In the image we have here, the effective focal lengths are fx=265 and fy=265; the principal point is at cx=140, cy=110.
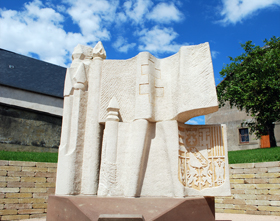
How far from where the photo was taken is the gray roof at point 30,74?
20.9 m

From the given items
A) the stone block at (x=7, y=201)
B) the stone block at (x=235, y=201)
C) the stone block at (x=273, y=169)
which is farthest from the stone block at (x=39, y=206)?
the stone block at (x=273, y=169)

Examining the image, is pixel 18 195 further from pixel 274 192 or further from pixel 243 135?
pixel 243 135

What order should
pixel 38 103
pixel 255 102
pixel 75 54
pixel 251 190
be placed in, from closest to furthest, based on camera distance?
pixel 75 54 → pixel 251 190 → pixel 255 102 → pixel 38 103

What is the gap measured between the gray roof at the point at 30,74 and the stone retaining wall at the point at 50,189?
13.0 metres

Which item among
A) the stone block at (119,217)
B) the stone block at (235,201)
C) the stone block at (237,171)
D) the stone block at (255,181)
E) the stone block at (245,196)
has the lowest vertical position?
the stone block at (235,201)

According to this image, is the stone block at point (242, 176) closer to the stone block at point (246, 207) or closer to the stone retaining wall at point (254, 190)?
the stone retaining wall at point (254, 190)

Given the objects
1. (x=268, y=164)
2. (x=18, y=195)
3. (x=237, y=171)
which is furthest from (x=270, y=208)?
(x=18, y=195)

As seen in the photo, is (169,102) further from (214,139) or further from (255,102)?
(255,102)

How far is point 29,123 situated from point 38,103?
4.21 metres

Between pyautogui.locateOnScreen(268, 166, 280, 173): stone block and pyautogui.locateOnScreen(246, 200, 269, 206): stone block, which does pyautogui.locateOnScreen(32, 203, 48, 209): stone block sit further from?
pyautogui.locateOnScreen(268, 166, 280, 173): stone block

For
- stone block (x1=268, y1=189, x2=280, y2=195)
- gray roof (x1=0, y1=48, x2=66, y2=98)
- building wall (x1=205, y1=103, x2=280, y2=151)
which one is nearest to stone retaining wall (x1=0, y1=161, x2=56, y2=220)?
stone block (x1=268, y1=189, x2=280, y2=195)

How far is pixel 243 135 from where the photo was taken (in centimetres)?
2139

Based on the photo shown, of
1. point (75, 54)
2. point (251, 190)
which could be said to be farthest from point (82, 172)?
point (251, 190)

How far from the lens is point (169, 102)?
14.5 feet
